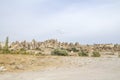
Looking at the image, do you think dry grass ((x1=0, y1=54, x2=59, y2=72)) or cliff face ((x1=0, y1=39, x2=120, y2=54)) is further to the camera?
cliff face ((x1=0, y1=39, x2=120, y2=54))

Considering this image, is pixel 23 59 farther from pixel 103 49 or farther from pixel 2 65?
pixel 103 49

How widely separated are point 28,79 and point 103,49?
128 feet

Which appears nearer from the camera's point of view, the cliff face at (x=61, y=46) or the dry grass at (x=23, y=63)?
the dry grass at (x=23, y=63)

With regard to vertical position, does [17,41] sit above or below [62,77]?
above

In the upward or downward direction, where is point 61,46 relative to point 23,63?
upward

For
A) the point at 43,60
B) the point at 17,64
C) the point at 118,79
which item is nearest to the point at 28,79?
the point at 118,79

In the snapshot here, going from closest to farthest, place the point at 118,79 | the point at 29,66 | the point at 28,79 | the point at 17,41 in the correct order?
the point at 118,79, the point at 28,79, the point at 29,66, the point at 17,41

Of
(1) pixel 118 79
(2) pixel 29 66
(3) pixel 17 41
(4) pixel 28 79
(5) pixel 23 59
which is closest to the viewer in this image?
(1) pixel 118 79

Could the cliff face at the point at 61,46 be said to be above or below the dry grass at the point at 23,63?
above

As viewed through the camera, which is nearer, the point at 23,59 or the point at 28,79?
the point at 28,79

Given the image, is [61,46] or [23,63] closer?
[23,63]

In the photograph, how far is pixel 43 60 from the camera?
2647 centimetres

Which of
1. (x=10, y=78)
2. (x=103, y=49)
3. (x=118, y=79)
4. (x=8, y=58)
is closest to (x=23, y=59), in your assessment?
(x=8, y=58)

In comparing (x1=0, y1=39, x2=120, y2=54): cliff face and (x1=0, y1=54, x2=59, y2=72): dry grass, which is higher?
(x1=0, y1=39, x2=120, y2=54): cliff face
